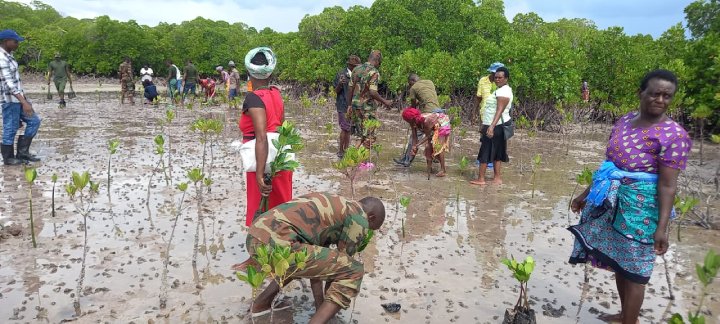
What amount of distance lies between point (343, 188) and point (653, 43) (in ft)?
44.4

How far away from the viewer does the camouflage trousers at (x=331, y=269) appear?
9.07ft

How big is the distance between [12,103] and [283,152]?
545 centimetres

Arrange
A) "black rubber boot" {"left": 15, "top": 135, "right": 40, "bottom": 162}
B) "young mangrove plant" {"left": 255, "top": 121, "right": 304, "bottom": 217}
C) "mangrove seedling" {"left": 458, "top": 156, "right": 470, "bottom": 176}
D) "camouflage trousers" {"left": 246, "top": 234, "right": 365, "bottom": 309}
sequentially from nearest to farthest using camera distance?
"camouflage trousers" {"left": 246, "top": 234, "right": 365, "bottom": 309}, "young mangrove plant" {"left": 255, "top": 121, "right": 304, "bottom": 217}, "mangrove seedling" {"left": 458, "top": 156, "right": 470, "bottom": 176}, "black rubber boot" {"left": 15, "top": 135, "right": 40, "bottom": 162}

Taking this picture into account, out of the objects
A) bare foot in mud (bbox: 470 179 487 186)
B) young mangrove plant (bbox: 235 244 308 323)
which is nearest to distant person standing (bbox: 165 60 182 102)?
bare foot in mud (bbox: 470 179 487 186)

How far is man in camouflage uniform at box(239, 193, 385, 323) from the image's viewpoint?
9.12 ft

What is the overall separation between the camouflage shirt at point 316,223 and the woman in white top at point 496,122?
4.06 m

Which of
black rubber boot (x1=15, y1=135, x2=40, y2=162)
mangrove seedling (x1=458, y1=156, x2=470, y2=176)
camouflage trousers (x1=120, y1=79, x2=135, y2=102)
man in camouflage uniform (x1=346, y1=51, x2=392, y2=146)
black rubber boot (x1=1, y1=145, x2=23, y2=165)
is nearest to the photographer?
mangrove seedling (x1=458, y1=156, x2=470, y2=176)

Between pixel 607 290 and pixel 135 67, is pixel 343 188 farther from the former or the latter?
pixel 135 67

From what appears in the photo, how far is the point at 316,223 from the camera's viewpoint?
288cm

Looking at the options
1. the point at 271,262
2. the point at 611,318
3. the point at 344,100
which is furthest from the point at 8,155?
the point at 611,318

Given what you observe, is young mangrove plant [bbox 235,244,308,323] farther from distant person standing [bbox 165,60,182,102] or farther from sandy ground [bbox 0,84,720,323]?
distant person standing [bbox 165,60,182,102]

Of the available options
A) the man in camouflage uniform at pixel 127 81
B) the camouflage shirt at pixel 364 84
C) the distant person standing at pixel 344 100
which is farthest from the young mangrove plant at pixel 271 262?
the man in camouflage uniform at pixel 127 81

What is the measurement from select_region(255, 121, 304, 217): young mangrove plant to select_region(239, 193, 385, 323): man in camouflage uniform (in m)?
0.42

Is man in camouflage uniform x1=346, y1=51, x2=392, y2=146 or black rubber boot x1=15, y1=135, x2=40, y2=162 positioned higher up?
man in camouflage uniform x1=346, y1=51, x2=392, y2=146
